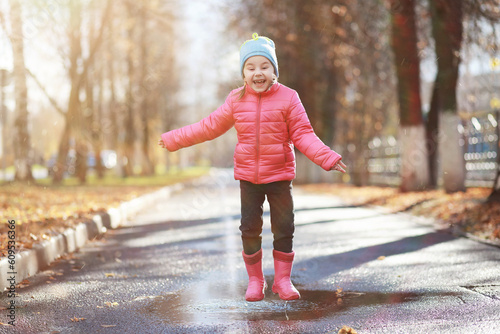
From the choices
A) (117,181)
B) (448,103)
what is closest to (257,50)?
(448,103)

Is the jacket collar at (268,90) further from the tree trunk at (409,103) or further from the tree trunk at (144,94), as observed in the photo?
the tree trunk at (144,94)

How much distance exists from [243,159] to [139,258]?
10.1ft

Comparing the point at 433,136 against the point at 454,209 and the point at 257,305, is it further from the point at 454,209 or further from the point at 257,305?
the point at 257,305

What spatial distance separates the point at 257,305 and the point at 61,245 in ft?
12.6

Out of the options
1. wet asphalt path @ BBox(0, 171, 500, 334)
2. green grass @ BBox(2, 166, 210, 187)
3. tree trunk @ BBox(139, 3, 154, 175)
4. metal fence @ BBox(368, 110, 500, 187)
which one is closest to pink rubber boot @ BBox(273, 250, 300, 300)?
wet asphalt path @ BBox(0, 171, 500, 334)

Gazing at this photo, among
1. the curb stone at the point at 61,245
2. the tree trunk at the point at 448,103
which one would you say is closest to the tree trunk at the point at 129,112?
the tree trunk at the point at 448,103

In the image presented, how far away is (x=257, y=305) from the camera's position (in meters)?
4.54

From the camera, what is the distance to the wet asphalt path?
158 inches

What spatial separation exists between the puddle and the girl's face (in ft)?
5.29

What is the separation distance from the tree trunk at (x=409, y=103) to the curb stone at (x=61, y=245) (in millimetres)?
7603

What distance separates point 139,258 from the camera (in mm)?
7273

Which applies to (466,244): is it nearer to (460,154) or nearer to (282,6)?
(460,154)

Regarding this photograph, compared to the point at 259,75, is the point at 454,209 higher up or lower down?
lower down

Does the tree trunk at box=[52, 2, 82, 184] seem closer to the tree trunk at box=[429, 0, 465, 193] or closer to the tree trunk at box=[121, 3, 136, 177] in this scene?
the tree trunk at box=[121, 3, 136, 177]
